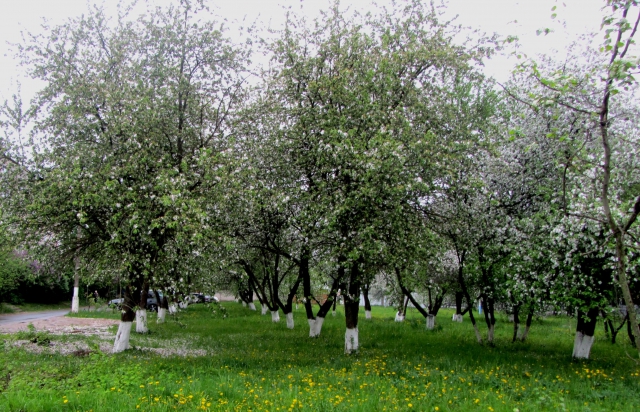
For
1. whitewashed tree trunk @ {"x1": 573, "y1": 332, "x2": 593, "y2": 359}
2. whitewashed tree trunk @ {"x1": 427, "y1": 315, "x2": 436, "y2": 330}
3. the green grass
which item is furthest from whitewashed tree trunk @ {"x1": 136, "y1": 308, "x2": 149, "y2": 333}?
whitewashed tree trunk @ {"x1": 573, "y1": 332, "x2": 593, "y2": 359}

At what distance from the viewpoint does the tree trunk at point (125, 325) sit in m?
14.2

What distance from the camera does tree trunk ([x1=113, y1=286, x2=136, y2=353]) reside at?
14.2m

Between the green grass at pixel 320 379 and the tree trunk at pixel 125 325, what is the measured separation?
0.52m

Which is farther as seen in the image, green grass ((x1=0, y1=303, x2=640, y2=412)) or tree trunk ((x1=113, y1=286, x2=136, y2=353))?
tree trunk ((x1=113, y1=286, x2=136, y2=353))

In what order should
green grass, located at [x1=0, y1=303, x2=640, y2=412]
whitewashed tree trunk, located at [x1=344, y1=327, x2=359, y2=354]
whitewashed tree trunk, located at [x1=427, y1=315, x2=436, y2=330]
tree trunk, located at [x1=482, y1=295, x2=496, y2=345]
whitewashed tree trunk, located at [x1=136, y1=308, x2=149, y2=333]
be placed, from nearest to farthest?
green grass, located at [x1=0, y1=303, x2=640, y2=412], whitewashed tree trunk, located at [x1=344, y1=327, x2=359, y2=354], tree trunk, located at [x1=482, y1=295, x2=496, y2=345], whitewashed tree trunk, located at [x1=136, y1=308, x2=149, y2=333], whitewashed tree trunk, located at [x1=427, y1=315, x2=436, y2=330]

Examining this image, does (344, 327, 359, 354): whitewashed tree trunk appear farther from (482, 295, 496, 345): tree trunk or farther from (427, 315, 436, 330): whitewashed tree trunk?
(427, 315, 436, 330): whitewashed tree trunk

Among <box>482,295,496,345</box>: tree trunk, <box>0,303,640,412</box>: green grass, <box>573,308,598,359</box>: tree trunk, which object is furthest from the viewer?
<box>482,295,496,345</box>: tree trunk

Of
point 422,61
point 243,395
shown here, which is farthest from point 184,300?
point 422,61

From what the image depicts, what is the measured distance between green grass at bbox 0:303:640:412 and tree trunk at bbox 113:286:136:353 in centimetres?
52

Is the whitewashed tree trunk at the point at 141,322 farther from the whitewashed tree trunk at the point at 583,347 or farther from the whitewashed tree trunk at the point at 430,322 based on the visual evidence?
the whitewashed tree trunk at the point at 583,347

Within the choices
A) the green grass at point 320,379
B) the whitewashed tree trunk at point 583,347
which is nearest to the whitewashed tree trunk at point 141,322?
the green grass at point 320,379

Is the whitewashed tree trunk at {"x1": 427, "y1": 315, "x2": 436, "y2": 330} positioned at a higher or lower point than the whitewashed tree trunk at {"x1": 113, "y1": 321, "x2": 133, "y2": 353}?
lower

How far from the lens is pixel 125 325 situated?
14.5m

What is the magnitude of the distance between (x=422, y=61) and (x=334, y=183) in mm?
4904
